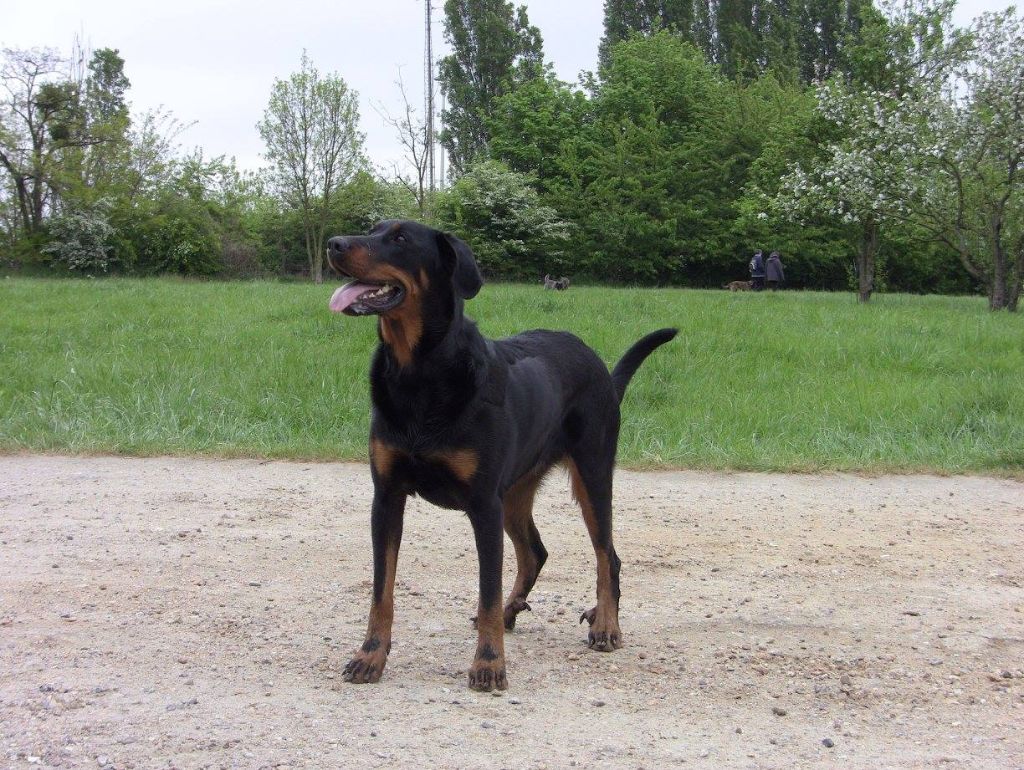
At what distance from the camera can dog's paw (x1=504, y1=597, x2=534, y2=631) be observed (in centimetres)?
479

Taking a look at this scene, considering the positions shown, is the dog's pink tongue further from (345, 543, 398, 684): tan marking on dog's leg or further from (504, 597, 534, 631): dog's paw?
(504, 597, 534, 631): dog's paw

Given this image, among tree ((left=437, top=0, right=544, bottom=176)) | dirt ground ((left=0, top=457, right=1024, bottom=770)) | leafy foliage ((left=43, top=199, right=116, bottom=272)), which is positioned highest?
tree ((left=437, top=0, right=544, bottom=176))

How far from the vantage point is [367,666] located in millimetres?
4039

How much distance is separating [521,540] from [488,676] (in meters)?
0.97

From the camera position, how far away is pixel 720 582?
5.53 meters

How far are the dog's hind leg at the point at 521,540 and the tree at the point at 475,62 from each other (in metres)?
50.5

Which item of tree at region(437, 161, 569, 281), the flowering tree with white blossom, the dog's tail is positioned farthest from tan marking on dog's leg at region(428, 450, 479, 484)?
tree at region(437, 161, 569, 281)

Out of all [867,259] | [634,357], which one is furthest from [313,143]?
[634,357]

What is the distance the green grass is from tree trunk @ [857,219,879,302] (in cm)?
910

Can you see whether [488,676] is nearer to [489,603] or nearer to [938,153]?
[489,603]

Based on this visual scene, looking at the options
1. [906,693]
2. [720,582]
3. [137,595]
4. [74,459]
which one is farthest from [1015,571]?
[74,459]

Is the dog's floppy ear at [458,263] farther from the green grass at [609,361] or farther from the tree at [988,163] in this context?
the tree at [988,163]

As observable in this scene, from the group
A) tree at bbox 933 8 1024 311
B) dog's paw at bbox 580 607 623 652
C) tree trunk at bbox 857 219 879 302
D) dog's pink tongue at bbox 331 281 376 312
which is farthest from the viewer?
tree trunk at bbox 857 219 879 302

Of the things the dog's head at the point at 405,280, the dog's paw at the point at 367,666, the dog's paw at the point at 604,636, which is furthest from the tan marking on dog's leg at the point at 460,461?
the dog's paw at the point at 604,636
